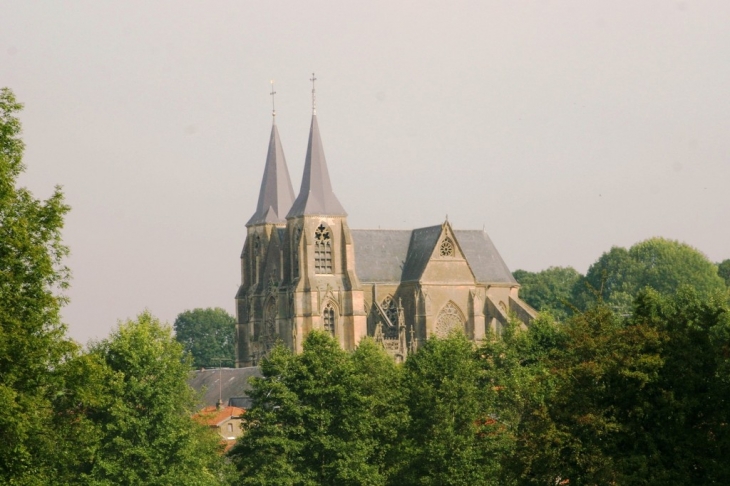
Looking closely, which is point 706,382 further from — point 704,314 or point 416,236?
point 416,236

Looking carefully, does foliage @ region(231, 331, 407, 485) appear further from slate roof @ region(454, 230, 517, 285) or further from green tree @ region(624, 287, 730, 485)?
slate roof @ region(454, 230, 517, 285)

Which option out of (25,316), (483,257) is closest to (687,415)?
(25,316)

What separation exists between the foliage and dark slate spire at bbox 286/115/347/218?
43.4m

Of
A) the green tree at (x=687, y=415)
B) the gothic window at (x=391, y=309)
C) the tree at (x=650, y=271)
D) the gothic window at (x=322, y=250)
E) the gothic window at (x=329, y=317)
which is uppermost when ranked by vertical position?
the tree at (x=650, y=271)

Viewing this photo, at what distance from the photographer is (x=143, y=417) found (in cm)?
5531

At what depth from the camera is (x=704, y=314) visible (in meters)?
44.1

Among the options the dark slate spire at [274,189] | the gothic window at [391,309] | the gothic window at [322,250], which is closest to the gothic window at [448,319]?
the gothic window at [391,309]

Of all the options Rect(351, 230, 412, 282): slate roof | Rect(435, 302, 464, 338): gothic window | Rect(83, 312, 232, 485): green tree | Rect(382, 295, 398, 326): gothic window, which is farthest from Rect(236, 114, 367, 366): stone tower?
Rect(83, 312, 232, 485): green tree

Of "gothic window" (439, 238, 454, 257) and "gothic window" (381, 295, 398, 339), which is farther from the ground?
"gothic window" (439, 238, 454, 257)

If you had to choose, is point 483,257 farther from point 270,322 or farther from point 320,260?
point 270,322

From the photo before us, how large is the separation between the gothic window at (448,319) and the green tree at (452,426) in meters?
45.5

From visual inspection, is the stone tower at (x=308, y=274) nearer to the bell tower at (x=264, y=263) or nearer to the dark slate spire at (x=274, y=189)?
the bell tower at (x=264, y=263)

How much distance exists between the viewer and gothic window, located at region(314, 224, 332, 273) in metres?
108

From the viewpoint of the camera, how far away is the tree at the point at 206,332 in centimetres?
18675
